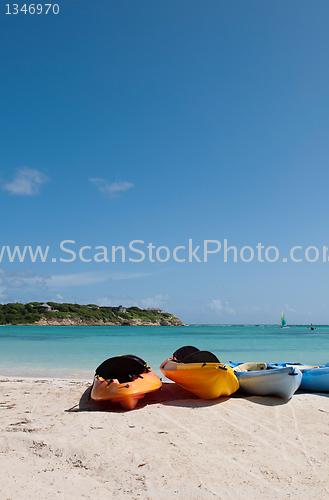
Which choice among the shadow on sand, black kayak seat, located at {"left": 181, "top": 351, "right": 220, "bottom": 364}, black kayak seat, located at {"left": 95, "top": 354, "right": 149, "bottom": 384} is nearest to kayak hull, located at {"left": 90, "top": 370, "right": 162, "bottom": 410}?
the shadow on sand

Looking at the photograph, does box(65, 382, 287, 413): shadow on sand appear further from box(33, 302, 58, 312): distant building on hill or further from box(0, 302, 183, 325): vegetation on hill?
box(33, 302, 58, 312): distant building on hill

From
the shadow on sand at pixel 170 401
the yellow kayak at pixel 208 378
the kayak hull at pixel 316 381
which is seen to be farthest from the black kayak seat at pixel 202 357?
the kayak hull at pixel 316 381

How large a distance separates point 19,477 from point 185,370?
13.4ft

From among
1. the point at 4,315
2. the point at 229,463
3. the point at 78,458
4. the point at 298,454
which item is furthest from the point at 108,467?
the point at 4,315

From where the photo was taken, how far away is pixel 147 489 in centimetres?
334

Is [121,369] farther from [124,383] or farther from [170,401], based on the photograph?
[170,401]

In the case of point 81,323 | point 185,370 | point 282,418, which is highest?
point 185,370

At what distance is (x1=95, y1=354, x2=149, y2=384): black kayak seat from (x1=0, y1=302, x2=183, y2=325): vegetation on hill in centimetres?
10044

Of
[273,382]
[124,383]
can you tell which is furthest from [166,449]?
[273,382]

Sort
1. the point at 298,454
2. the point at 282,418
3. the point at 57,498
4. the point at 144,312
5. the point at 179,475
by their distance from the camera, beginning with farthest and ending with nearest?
the point at 144,312
the point at 282,418
the point at 298,454
the point at 179,475
the point at 57,498

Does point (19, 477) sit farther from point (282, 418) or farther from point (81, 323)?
point (81, 323)

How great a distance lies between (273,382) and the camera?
271 inches

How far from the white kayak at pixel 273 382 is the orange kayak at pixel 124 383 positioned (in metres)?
2.07

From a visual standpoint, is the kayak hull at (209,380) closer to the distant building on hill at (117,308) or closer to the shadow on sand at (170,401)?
the shadow on sand at (170,401)
